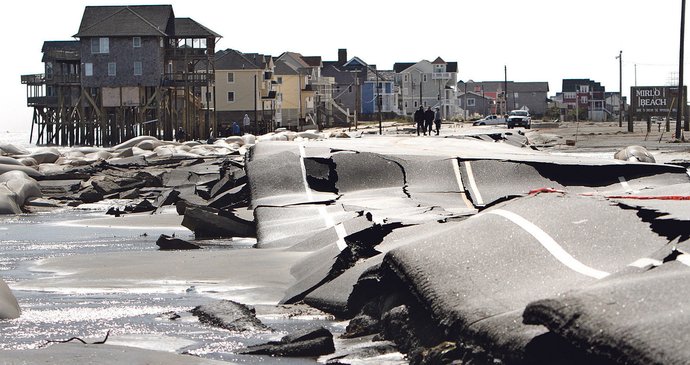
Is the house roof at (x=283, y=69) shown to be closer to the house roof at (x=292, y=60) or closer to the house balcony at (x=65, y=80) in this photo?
the house roof at (x=292, y=60)

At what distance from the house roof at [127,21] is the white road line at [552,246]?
7007cm

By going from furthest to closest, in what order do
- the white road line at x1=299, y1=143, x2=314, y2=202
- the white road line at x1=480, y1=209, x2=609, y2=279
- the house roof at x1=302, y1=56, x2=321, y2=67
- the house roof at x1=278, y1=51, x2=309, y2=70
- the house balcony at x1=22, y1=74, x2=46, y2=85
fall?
1. the house roof at x1=302, y1=56, x2=321, y2=67
2. the house roof at x1=278, y1=51, x2=309, y2=70
3. the house balcony at x1=22, y1=74, x2=46, y2=85
4. the white road line at x1=299, y1=143, x2=314, y2=202
5. the white road line at x1=480, y1=209, x2=609, y2=279

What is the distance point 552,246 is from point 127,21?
74.0m

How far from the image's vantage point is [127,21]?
79438 mm

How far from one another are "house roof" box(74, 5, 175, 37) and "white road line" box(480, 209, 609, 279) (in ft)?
230

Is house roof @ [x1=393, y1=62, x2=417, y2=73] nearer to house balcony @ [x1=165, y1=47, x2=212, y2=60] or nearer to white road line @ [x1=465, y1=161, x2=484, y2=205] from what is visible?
house balcony @ [x1=165, y1=47, x2=212, y2=60]

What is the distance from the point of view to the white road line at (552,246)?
7.25 meters

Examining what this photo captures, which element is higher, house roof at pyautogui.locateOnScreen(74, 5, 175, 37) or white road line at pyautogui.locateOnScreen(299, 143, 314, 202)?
house roof at pyautogui.locateOnScreen(74, 5, 175, 37)

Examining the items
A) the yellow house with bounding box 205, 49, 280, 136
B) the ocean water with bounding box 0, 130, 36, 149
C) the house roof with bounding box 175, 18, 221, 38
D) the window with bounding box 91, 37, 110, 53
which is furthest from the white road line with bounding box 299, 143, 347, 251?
the yellow house with bounding box 205, 49, 280, 136

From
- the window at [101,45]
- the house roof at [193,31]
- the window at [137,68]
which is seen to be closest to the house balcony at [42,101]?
the window at [101,45]

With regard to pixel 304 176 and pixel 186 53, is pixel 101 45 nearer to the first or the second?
pixel 186 53

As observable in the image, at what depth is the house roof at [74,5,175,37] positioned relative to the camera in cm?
7831

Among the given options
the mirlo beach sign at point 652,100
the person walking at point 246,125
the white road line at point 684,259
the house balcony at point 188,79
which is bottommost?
the person walking at point 246,125

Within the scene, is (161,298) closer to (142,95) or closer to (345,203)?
(345,203)
